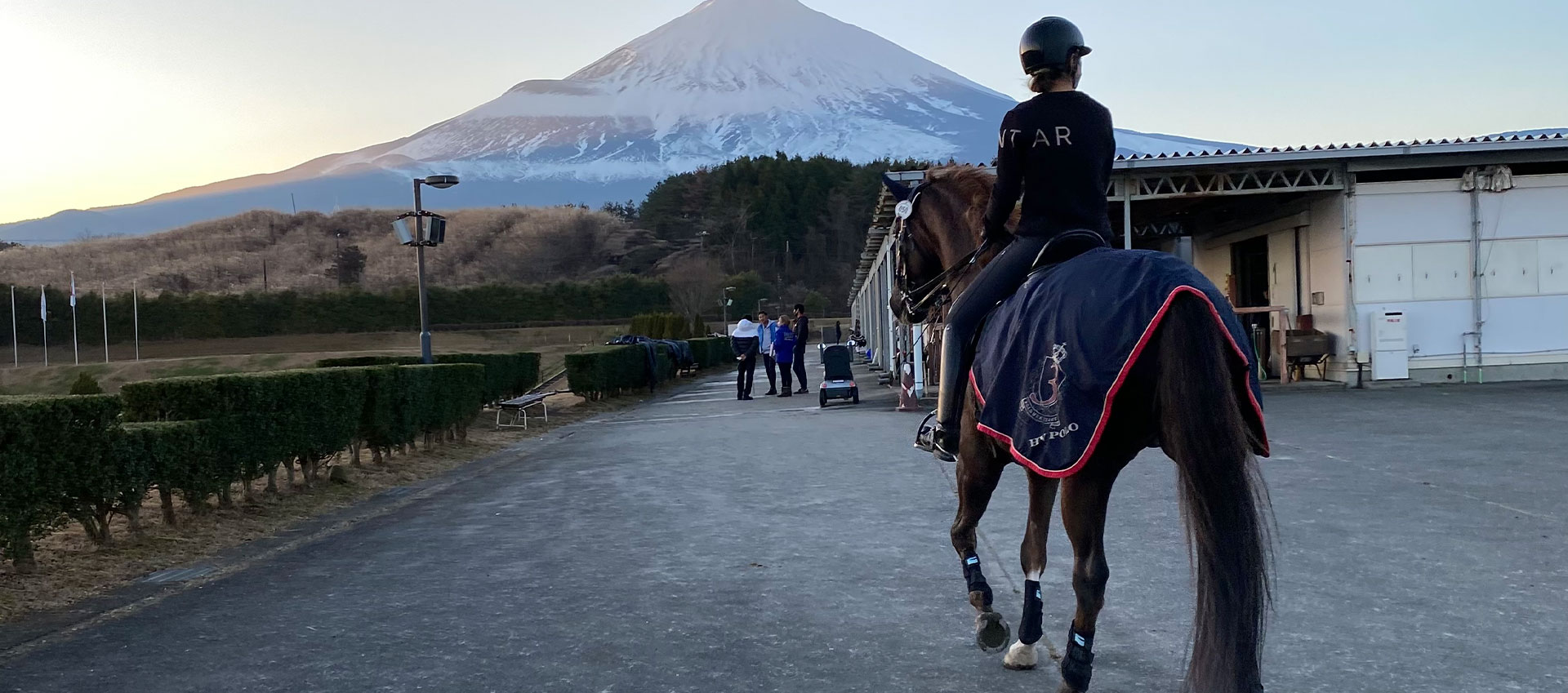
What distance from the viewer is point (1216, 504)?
2.69 meters

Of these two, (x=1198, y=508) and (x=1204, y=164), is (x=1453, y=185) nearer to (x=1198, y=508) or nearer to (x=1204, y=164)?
(x=1204, y=164)

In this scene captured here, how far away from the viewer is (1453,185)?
675 inches

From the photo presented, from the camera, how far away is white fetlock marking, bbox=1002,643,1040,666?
12.1ft

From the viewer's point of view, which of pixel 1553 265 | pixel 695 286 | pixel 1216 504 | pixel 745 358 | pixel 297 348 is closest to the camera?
pixel 1216 504

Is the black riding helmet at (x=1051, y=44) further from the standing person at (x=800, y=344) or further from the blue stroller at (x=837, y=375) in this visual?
the standing person at (x=800, y=344)

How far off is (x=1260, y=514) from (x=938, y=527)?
3809 millimetres

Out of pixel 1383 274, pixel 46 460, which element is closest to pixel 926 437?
pixel 46 460

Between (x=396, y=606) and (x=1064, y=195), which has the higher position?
(x=1064, y=195)

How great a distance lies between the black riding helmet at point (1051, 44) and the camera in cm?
368

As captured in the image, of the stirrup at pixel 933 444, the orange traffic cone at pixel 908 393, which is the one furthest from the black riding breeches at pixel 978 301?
the orange traffic cone at pixel 908 393

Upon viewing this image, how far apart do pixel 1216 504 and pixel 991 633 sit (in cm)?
128

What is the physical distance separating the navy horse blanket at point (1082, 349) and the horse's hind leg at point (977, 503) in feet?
1.73

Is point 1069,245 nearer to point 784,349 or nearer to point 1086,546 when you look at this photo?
point 1086,546

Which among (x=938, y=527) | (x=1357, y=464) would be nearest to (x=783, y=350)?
(x=1357, y=464)
